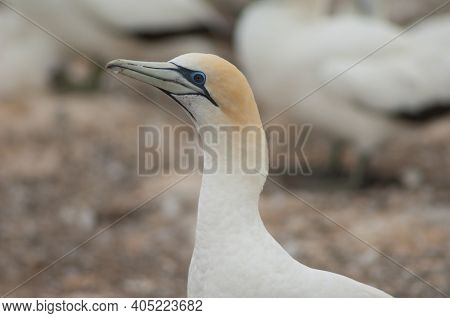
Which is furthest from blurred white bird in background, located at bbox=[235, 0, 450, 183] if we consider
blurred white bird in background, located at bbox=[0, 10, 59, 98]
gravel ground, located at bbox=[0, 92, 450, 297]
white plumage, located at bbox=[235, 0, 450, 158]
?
blurred white bird in background, located at bbox=[0, 10, 59, 98]

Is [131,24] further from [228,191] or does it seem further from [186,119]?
[228,191]

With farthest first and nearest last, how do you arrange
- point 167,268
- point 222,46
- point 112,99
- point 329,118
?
point 112,99 < point 222,46 < point 329,118 < point 167,268

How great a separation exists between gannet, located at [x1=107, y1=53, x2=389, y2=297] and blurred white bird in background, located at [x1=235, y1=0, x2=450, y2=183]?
3.55 m

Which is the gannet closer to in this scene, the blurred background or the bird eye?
the bird eye

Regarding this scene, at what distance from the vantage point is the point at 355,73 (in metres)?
7.02

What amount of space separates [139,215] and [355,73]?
181 centimetres

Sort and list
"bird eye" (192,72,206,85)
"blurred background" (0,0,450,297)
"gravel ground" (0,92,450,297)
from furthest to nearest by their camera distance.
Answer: "blurred background" (0,0,450,297), "gravel ground" (0,92,450,297), "bird eye" (192,72,206,85)

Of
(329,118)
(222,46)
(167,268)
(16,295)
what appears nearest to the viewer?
(16,295)

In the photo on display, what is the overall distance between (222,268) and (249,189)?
29 cm

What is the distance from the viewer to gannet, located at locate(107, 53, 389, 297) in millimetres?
3346

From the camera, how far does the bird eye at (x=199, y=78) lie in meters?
3.45
